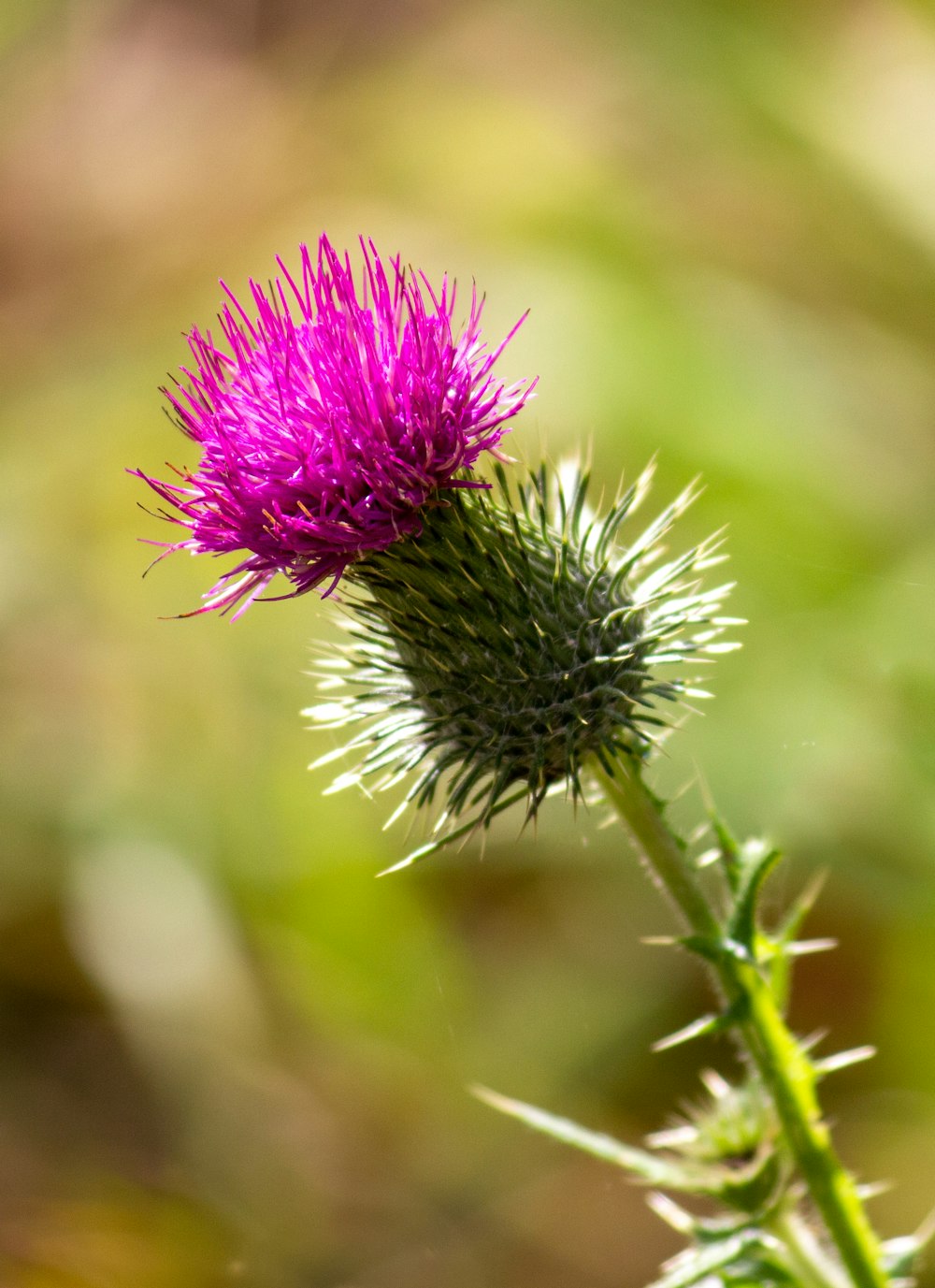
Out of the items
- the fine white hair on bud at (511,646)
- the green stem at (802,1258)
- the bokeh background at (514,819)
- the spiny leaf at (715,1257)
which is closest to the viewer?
the spiny leaf at (715,1257)

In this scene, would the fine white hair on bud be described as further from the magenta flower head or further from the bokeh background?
the bokeh background

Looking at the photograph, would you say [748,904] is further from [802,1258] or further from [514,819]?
[514,819]

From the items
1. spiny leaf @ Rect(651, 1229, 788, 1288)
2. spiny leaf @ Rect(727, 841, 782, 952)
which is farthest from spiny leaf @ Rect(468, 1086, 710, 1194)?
spiny leaf @ Rect(727, 841, 782, 952)

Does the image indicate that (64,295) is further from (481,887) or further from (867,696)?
(867,696)

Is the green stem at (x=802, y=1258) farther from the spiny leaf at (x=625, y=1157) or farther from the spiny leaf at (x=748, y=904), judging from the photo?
the spiny leaf at (x=748, y=904)

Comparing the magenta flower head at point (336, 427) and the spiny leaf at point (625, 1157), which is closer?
the magenta flower head at point (336, 427)

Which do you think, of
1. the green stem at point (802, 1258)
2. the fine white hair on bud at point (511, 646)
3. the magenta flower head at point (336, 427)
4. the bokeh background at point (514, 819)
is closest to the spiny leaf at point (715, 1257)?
the green stem at point (802, 1258)

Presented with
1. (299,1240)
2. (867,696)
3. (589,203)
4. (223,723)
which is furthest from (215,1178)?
(589,203)
